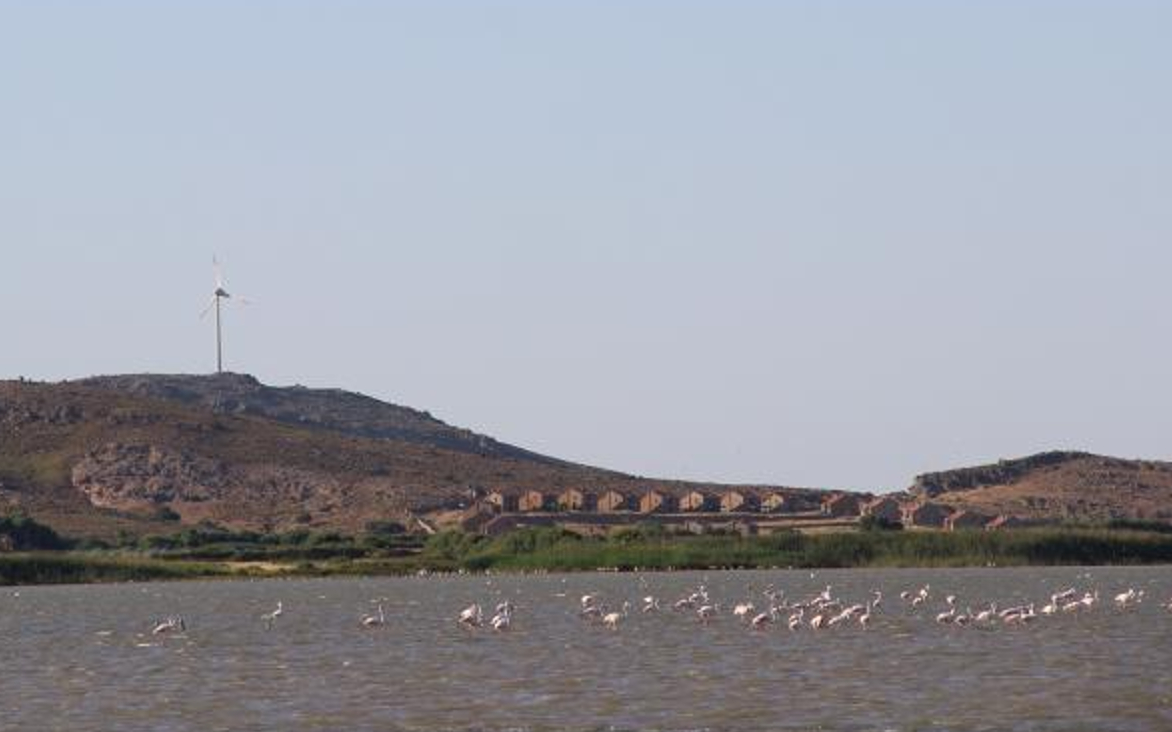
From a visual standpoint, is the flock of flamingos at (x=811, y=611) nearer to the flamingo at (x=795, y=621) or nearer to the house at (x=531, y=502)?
the flamingo at (x=795, y=621)

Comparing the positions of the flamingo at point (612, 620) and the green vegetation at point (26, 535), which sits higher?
the green vegetation at point (26, 535)

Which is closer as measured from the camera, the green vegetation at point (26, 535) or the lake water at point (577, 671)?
the lake water at point (577, 671)

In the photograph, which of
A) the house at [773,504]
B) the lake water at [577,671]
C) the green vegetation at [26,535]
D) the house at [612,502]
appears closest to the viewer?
the lake water at [577,671]

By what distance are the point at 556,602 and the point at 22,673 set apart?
3217 centimetres

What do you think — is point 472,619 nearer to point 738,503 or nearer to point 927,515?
point 927,515

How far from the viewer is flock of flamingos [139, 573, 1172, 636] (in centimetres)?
6800

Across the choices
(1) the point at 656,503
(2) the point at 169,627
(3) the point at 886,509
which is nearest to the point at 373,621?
(2) the point at 169,627

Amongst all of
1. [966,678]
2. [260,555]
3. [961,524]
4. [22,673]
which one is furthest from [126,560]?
[966,678]

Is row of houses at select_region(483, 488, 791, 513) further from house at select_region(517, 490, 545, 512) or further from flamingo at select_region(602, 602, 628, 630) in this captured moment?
flamingo at select_region(602, 602, 628, 630)

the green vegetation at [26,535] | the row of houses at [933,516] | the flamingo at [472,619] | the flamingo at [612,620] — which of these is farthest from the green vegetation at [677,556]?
the flamingo at [472,619]

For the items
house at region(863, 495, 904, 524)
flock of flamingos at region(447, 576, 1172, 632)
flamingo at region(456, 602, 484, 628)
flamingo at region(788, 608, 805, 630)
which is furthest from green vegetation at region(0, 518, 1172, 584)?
flamingo at region(788, 608, 805, 630)

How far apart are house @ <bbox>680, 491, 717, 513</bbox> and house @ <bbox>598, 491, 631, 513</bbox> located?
13.8 ft

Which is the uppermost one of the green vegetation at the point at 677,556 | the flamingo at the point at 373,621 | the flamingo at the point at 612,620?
the green vegetation at the point at 677,556

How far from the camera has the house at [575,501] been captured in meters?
186
